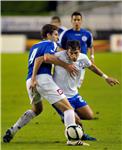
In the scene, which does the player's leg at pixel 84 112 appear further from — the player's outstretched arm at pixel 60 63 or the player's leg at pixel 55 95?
the player's leg at pixel 55 95

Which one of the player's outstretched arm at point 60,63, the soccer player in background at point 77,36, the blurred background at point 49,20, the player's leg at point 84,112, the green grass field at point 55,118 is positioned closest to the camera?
the player's outstretched arm at point 60,63

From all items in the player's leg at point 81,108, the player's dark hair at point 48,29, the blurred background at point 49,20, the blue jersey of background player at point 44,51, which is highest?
the player's dark hair at point 48,29

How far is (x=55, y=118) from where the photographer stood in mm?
16766

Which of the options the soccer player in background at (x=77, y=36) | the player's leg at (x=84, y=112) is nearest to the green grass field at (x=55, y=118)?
the player's leg at (x=84, y=112)

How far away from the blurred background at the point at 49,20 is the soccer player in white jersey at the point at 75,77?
38.0 metres

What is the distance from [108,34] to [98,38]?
1.04 meters

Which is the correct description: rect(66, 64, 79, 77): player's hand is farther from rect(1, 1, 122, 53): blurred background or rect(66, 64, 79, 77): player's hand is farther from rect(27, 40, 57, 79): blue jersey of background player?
rect(1, 1, 122, 53): blurred background

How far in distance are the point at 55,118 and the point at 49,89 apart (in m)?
4.78

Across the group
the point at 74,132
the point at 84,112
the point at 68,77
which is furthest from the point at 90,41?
the point at 74,132

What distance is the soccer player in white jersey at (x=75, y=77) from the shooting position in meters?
12.2

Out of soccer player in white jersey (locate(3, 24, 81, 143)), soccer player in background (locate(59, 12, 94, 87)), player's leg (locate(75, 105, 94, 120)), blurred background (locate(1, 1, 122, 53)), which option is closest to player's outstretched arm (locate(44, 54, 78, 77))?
soccer player in white jersey (locate(3, 24, 81, 143))

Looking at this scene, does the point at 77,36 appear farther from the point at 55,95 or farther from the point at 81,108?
the point at 55,95

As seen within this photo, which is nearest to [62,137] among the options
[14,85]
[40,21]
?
[14,85]

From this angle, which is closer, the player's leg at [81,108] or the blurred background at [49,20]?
the player's leg at [81,108]
